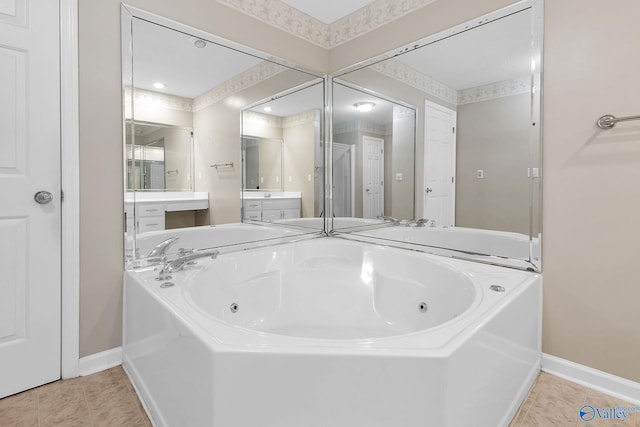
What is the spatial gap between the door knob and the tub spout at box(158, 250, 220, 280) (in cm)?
60

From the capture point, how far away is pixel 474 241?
6.48ft

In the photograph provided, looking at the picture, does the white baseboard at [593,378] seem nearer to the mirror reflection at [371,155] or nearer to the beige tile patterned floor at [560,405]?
the beige tile patterned floor at [560,405]

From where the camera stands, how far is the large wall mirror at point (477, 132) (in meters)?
1.70

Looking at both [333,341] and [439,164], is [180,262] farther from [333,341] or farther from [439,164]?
[439,164]

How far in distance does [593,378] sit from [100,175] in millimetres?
2609

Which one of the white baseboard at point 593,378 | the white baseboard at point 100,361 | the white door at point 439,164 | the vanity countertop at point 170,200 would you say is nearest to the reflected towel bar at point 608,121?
the white door at point 439,164

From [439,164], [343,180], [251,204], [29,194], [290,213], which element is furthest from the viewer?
[343,180]

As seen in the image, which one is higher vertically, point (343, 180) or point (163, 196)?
point (343, 180)

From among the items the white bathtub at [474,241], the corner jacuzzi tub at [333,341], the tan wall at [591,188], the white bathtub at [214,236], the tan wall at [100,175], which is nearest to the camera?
the corner jacuzzi tub at [333,341]

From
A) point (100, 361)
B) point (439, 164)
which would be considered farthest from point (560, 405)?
point (100, 361)

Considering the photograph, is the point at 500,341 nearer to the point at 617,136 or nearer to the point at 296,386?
the point at 296,386

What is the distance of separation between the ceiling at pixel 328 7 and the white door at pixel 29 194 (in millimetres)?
1566

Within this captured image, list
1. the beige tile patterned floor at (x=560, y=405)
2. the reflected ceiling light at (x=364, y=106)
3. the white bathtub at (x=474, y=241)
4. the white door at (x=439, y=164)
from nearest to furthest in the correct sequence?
the beige tile patterned floor at (x=560, y=405) → the white bathtub at (x=474, y=241) → the white door at (x=439, y=164) → the reflected ceiling light at (x=364, y=106)

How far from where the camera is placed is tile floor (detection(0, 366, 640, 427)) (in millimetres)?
1320
